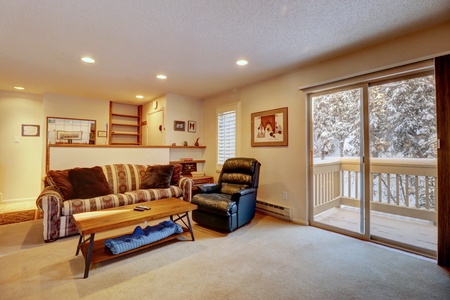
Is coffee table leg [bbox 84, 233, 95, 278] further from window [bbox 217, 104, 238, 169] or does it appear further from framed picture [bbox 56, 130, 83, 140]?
framed picture [bbox 56, 130, 83, 140]

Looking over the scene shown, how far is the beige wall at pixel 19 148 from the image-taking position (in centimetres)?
466

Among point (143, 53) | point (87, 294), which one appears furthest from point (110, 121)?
point (87, 294)

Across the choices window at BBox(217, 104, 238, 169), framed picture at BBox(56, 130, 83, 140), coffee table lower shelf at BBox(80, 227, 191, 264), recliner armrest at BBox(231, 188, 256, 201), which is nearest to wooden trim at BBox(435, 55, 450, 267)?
recliner armrest at BBox(231, 188, 256, 201)

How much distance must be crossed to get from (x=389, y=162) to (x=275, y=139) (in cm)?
168

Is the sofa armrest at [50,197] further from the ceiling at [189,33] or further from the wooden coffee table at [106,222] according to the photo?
the ceiling at [189,33]

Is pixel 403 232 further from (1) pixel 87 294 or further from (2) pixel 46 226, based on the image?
(2) pixel 46 226

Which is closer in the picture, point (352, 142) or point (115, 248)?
point (115, 248)

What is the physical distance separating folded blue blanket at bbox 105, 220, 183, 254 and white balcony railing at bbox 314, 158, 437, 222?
2.39 metres

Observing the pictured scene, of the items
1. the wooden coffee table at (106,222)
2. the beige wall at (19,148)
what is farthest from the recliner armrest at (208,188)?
the beige wall at (19,148)

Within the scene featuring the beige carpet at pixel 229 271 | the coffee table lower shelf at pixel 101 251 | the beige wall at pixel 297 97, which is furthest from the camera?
the beige wall at pixel 297 97

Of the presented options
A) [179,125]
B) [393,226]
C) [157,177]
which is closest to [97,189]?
[157,177]

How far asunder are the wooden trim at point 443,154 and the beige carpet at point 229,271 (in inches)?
9.6

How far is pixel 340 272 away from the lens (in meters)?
2.04

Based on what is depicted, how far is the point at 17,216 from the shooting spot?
3713 mm
